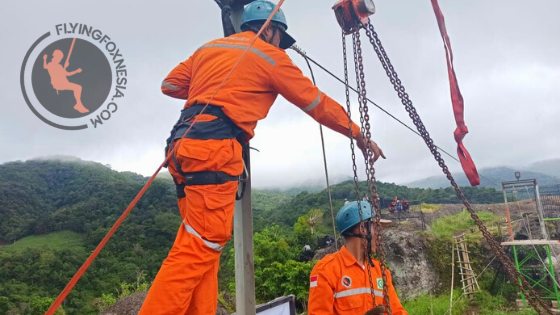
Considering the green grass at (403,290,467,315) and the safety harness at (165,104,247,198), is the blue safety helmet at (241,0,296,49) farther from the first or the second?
the green grass at (403,290,467,315)

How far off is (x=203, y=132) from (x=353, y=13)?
126cm

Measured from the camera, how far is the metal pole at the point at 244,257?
2438mm

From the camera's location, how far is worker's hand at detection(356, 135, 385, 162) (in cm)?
215

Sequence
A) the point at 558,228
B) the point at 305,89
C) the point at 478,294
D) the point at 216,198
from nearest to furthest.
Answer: the point at 216,198 < the point at 305,89 < the point at 478,294 < the point at 558,228

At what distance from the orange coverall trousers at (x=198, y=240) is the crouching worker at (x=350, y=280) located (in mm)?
919

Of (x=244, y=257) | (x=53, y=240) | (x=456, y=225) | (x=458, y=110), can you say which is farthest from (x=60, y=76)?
(x=53, y=240)

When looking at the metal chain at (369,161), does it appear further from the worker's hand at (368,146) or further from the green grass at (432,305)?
the green grass at (432,305)

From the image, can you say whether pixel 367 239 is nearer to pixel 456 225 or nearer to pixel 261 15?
pixel 261 15

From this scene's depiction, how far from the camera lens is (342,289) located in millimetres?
2684

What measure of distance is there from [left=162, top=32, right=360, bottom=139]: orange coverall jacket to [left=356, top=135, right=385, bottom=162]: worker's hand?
71 mm

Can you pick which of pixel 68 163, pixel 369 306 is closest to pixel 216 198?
pixel 369 306

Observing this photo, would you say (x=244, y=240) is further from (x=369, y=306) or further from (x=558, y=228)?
(x=558, y=228)

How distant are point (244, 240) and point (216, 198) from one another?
689mm

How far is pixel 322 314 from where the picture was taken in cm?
258
